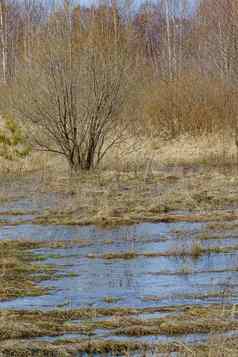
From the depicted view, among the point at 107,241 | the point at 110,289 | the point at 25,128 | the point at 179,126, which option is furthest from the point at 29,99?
the point at 110,289

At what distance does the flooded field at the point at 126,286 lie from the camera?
721 centimetres

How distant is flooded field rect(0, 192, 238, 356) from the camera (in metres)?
7.21

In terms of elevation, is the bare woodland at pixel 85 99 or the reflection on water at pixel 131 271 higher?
the bare woodland at pixel 85 99

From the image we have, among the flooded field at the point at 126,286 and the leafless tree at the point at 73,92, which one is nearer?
the flooded field at the point at 126,286

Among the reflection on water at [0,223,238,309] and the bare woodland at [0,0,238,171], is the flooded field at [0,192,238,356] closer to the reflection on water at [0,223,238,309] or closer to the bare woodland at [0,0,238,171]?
the reflection on water at [0,223,238,309]

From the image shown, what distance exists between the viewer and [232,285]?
30.7 feet

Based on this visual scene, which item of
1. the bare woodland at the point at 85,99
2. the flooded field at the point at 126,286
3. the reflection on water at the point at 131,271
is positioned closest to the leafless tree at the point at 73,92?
the bare woodland at the point at 85,99

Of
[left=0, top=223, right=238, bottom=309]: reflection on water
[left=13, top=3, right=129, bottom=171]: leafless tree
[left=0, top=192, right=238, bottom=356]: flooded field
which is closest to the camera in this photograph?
[left=0, top=192, right=238, bottom=356]: flooded field

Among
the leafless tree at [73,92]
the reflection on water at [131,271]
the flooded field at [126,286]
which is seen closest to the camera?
the flooded field at [126,286]

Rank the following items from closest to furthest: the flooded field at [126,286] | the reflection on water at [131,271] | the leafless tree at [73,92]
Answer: the flooded field at [126,286] < the reflection on water at [131,271] < the leafless tree at [73,92]

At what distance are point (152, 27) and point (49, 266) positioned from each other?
56.9 m

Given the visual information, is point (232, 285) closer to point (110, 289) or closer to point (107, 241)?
point (110, 289)

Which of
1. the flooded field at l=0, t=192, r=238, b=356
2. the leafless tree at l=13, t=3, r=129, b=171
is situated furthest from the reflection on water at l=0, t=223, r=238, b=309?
the leafless tree at l=13, t=3, r=129, b=171

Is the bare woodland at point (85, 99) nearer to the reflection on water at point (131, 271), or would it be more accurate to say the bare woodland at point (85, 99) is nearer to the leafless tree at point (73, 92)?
the leafless tree at point (73, 92)
